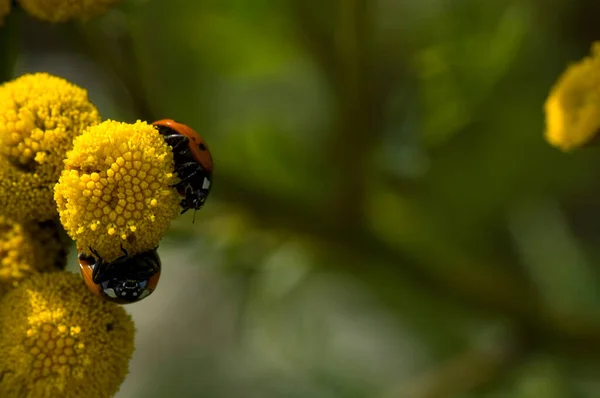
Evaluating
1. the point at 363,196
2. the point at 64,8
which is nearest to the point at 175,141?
the point at 64,8

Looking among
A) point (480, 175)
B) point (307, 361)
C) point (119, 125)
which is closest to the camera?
point (119, 125)

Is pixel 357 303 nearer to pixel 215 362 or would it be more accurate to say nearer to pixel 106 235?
pixel 215 362

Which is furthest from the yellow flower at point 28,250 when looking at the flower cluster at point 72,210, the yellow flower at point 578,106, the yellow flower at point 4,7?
the yellow flower at point 578,106

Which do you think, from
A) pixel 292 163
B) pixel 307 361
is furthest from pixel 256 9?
pixel 307 361

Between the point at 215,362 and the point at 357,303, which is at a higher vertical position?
the point at 357,303

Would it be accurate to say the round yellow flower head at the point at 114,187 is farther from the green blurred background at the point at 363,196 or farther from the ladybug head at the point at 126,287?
the green blurred background at the point at 363,196

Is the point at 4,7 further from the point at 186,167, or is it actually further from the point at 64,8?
the point at 186,167

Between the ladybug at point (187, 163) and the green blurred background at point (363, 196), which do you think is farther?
the green blurred background at point (363, 196)
